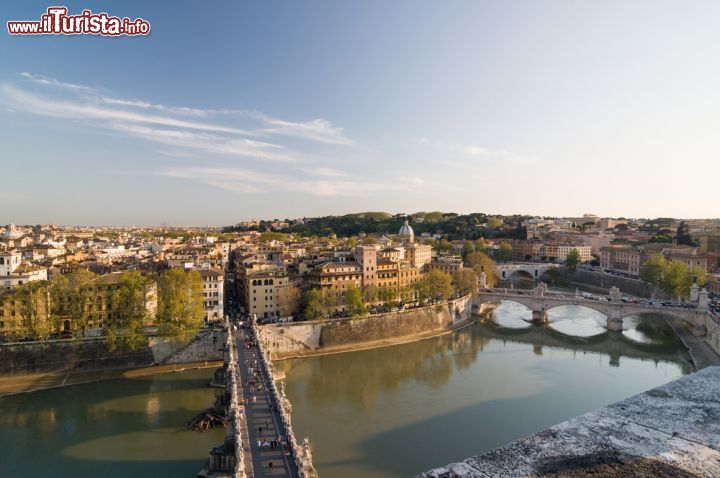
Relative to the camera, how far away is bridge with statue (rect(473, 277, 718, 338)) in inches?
906

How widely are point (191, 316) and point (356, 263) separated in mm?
10227

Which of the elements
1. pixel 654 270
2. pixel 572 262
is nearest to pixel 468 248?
pixel 572 262

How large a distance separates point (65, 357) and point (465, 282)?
22.0m

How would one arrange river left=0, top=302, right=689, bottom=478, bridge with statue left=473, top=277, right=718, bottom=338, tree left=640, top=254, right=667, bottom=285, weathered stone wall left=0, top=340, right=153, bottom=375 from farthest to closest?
tree left=640, top=254, right=667, bottom=285 → bridge with statue left=473, top=277, right=718, bottom=338 → weathered stone wall left=0, top=340, right=153, bottom=375 → river left=0, top=302, right=689, bottom=478

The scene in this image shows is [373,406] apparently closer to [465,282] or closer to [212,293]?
[212,293]

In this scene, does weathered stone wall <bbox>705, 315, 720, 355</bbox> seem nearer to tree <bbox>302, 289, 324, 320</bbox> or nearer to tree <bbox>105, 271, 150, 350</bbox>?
tree <bbox>302, 289, 324, 320</bbox>

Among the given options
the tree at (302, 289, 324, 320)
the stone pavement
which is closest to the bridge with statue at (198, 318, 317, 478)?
the stone pavement

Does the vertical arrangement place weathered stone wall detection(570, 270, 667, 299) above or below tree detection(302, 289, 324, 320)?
below

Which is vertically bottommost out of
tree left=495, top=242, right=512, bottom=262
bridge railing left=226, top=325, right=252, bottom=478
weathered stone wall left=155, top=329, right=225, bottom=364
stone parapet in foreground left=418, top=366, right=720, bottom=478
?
weathered stone wall left=155, top=329, right=225, bottom=364

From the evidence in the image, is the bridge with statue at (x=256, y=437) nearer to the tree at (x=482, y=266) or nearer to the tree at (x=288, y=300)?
the tree at (x=288, y=300)

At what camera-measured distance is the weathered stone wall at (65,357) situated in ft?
57.2

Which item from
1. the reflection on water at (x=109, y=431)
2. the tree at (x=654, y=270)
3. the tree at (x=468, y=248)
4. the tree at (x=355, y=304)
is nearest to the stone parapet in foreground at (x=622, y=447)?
the reflection on water at (x=109, y=431)

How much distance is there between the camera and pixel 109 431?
43.5ft

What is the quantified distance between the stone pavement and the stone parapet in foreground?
20.7 feet
